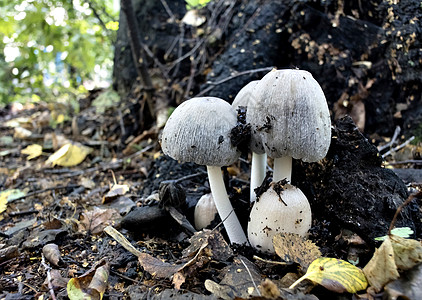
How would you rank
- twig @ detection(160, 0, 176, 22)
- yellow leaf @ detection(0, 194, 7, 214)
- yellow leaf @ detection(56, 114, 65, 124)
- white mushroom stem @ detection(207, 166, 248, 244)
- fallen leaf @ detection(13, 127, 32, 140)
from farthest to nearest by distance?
yellow leaf @ detection(56, 114, 65, 124) < fallen leaf @ detection(13, 127, 32, 140) < twig @ detection(160, 0, 176, 22) < yellow leaf @ detection(0, 194, 7, 214) < white mushroom stem @ detection(207, 166, 248, 244)

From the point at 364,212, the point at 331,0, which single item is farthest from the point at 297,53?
the point at 364,212

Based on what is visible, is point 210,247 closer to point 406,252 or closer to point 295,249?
point 295,249

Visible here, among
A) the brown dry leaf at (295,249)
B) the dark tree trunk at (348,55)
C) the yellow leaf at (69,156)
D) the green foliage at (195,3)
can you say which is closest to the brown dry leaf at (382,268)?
the brown dry leaf at (295,249)

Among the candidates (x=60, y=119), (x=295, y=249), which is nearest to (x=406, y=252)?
(x=295, y=249)

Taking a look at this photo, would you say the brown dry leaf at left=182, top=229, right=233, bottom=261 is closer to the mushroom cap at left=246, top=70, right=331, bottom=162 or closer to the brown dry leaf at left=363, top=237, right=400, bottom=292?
the mushroom cap at left=246, top=70, right=331, bottom=162

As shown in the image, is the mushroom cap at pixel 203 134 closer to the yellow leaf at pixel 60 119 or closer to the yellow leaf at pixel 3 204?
the yellow leaf at pixel 3 204

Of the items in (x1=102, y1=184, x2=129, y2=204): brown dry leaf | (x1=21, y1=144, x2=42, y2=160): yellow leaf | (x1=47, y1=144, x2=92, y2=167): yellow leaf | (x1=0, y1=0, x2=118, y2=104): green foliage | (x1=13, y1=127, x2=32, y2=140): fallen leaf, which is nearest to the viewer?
(x1=102, y1=184, x2=129, y2=204): brown dry leaf

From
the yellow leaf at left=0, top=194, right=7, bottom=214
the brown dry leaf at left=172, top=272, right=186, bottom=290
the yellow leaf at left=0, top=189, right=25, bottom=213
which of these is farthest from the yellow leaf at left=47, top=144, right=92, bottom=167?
the brown dry leaf at left=172, top=272, right=186, bottom=290
